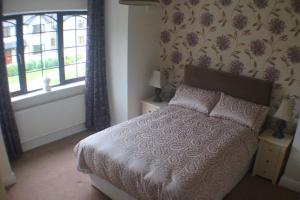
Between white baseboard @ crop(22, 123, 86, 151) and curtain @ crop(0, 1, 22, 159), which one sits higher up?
curtain @ crop(0, 1, 22, 159)

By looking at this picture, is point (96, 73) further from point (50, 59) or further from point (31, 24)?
point (31, 24)

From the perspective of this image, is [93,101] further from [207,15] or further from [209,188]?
[209,188]

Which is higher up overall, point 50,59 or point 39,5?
point 39,5

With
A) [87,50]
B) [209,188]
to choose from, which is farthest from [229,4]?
[209,188]

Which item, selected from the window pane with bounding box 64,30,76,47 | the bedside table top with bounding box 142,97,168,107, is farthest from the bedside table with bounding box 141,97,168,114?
the window pane with bounding box 64,30,76,47

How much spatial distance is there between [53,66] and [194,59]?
1.93m

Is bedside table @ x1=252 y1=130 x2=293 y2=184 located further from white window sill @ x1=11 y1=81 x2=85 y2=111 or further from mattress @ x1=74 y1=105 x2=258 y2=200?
white window sill @ x1=11 y1=81 x2=85 y2=111

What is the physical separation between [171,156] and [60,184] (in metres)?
1.34

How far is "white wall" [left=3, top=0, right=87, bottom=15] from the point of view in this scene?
3.18 metres

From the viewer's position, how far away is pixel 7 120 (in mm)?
3352

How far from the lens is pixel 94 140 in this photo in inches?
115

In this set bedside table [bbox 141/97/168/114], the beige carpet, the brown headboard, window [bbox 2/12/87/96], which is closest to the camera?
the beige carpet

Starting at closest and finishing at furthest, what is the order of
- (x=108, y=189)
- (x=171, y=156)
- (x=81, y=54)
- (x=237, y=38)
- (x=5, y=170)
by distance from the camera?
(x=171, y=156) → (x=108, y=189) → (x=5, y=170) → (x=237, y=38) → (x=81, y=54)

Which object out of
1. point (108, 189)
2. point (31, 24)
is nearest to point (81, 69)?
point (31, 24)
